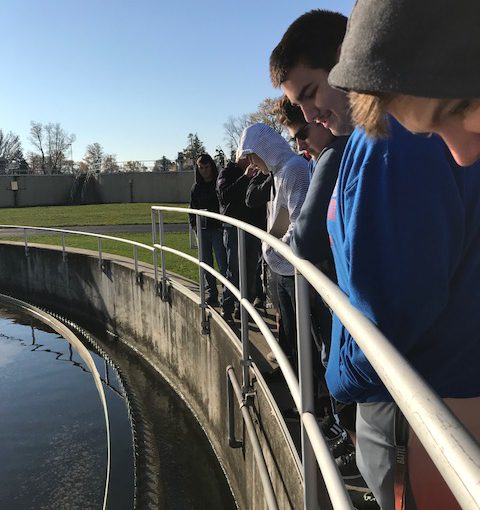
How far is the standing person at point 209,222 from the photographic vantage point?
6090mm

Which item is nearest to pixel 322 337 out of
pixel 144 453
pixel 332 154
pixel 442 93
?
pixel 332 154

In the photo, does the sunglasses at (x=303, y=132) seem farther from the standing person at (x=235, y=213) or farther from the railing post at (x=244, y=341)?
the standing person at (x=235, y=213)

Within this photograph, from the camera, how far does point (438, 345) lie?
114 centimetres

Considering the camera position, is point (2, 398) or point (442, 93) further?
point (2, 398)

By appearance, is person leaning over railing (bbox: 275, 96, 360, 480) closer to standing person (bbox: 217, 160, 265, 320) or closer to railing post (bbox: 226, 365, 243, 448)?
railing post (bbox: 226, 365, 243, 448)

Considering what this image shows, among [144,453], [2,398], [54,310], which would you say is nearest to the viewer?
[144,453]

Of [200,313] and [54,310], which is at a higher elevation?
[200,313]

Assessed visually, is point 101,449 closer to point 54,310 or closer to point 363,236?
point 363,236

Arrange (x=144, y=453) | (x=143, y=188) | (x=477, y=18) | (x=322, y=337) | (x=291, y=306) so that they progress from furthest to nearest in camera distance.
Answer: (x=143, y=188) < (x=144, y=453) < (x=291, y=306) < (x=322, y=337) < (x=477, y=18)

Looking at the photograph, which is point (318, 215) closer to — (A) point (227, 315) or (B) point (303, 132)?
(B) point (303, 132)

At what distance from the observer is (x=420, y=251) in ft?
3.48

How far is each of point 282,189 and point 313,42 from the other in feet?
4.38

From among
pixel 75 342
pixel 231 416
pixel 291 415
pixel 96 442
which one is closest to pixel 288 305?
pixel 291 415

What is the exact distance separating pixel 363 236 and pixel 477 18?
53cm
